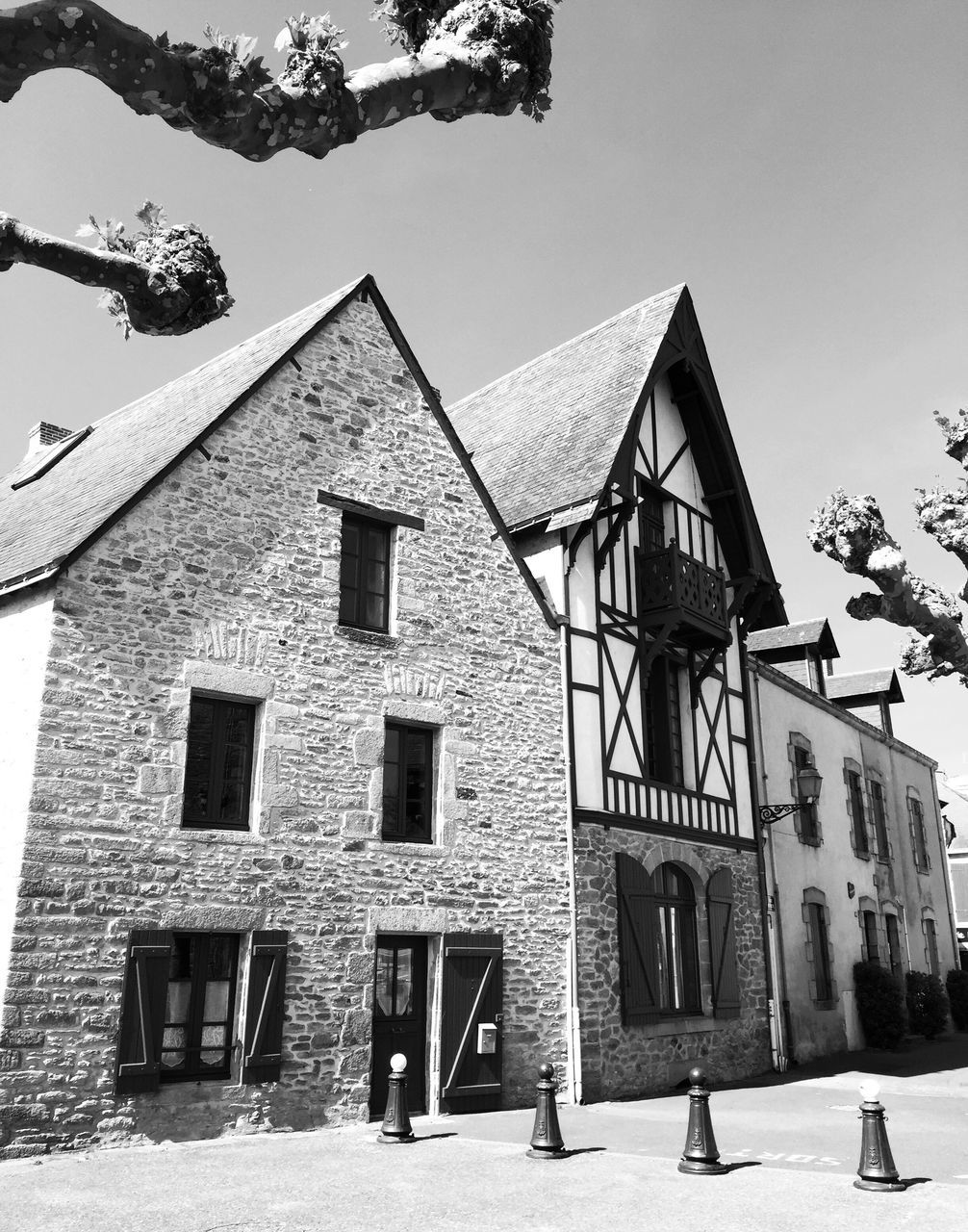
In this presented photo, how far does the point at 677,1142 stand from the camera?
8961 millimetres

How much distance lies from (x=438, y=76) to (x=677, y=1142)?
7.91 metres

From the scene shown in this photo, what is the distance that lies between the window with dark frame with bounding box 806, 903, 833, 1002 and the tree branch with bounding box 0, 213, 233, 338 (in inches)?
578

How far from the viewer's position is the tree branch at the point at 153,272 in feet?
17.1

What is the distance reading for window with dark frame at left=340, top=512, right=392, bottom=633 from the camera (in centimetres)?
1127

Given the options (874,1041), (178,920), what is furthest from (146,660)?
(874,1041)

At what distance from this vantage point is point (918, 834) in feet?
75.3

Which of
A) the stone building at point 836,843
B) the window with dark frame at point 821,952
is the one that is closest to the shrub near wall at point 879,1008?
the stone building at point 836,843

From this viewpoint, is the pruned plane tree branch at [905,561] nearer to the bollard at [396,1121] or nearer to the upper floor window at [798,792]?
the bollard at [396,1121]

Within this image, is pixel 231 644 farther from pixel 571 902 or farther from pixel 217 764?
pixel 571 902

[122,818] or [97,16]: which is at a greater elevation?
[97,16]

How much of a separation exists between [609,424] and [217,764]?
23.0ft

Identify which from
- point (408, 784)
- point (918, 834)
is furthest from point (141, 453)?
point (918, 834)

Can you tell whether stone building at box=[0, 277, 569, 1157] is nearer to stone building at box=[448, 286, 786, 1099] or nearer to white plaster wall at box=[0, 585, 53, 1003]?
white plaster wall at box=[0, 585, 53, 1003]

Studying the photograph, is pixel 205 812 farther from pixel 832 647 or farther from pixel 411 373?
pixel 832 647
